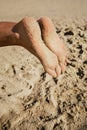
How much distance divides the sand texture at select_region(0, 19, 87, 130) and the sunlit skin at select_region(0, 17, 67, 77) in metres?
0.24

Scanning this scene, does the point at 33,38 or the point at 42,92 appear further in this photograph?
the point at 42,92

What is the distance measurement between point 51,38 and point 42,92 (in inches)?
15.7

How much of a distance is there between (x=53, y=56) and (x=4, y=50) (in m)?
0.82

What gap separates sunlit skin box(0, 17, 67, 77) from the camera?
1.50 m

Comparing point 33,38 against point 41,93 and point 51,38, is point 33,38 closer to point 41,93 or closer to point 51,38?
point 51,38

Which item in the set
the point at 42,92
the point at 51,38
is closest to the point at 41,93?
the point at 42,92

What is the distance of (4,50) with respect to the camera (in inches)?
92.0

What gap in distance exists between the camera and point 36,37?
1.51 metres

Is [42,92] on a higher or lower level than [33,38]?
lower

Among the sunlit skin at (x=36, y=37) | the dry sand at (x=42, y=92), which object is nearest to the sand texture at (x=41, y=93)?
the dry sand at (x=42, y=92)

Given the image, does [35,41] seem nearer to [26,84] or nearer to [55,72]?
[55,72]

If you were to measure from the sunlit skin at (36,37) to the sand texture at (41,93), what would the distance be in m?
0.24

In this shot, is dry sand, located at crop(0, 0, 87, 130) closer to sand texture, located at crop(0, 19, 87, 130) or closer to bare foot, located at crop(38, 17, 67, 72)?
sand texture, located at crop(0, 19, 87, 130)

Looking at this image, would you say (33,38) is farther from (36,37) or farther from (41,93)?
(41,93)
